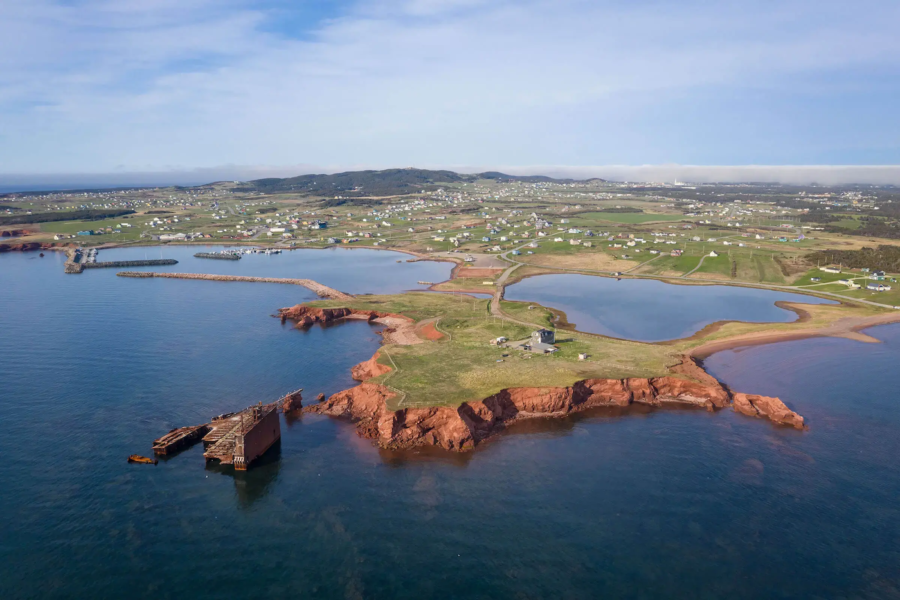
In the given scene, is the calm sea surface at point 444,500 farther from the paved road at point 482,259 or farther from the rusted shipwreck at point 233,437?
the paved road at point 482,259

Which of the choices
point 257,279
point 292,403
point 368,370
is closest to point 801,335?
point 368,370

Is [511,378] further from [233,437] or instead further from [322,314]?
[322,314]

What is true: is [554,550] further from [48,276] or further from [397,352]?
[48,276]

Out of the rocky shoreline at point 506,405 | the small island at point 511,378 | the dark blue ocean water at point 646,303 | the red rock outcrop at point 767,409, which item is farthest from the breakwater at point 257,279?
the red rock outcrop at point 767,409

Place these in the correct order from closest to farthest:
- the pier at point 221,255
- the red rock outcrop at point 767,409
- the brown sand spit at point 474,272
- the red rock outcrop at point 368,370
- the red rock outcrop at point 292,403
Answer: the red rock outcrop at point 767,409
the red rock outcrop at point 292,403
the red rock outcrop at point 368,370
the brown sand spit at point 474,272
the pier at point 221,255

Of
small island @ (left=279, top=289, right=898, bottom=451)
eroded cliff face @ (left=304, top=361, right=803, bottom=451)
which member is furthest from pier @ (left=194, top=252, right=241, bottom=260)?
eroded cliff face @ (left=304, top=361, right=803, bottom=451)

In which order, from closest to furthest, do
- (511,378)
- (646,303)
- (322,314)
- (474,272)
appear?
(511,378) → (322,314) → (646,303) → (474,272)

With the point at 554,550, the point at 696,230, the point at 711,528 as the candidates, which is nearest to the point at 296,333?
the point at 554,550
